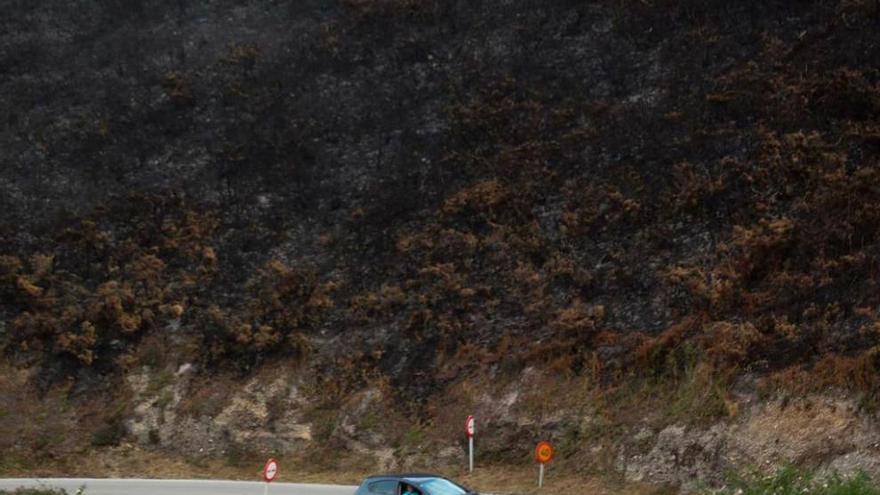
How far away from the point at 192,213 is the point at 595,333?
14.0 meters

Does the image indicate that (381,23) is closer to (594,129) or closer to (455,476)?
(594,129)

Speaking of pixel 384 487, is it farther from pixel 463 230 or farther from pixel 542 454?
pixel 463 230

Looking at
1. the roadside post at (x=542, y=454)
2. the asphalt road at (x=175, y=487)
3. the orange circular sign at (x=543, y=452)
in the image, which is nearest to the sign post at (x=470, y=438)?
the roadside post at (x=542, y=454)

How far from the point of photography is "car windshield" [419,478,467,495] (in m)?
15.0

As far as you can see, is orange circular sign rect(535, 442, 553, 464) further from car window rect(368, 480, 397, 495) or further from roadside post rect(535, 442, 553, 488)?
car window rect(368, 480, 397, 495)

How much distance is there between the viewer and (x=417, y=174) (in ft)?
103

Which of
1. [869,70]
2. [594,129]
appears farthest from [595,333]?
[869,70]

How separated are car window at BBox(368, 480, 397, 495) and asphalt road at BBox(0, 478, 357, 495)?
5.23 m

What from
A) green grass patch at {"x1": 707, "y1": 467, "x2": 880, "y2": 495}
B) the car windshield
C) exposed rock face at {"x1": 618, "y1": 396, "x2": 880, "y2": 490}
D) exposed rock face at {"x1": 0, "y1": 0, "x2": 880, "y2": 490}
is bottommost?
Answer: green grass patch at {"x1": 707, "y1": 467, "x2": 880, "y2": 495}

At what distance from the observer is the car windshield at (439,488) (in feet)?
49.2

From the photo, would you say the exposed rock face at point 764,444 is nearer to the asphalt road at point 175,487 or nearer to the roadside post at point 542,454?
the roadside post at point 542,454

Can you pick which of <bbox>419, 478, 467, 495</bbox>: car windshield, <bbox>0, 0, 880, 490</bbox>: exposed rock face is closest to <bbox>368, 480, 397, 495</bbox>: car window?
<bbox>419, 478, 467, 495</bbox>: car windshield

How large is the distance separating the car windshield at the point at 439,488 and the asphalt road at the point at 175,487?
5752 millimetres

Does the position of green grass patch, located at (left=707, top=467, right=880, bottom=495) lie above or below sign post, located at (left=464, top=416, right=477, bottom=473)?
below
